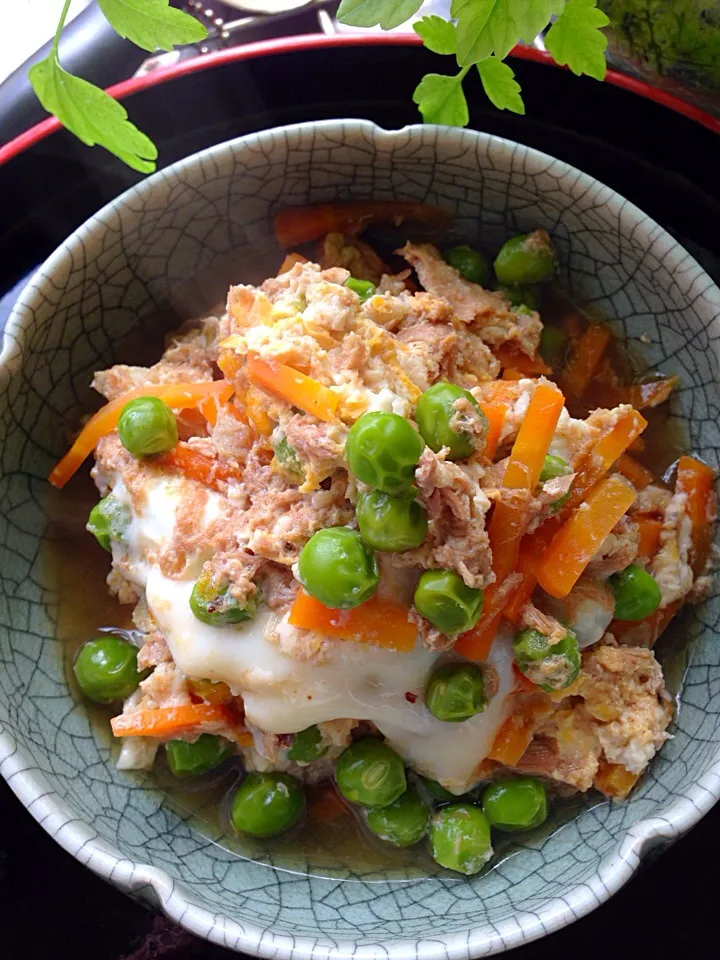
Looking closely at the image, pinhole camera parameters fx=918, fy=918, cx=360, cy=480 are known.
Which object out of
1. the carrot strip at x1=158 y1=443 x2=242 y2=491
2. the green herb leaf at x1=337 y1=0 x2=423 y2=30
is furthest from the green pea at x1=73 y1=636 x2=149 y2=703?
the green herb leaf at x1=337 y1=0 x2=423 y2=30

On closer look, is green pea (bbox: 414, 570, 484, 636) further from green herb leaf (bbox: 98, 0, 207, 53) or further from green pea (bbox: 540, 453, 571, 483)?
green herb leaf (bbox: 98, 0, 207, 53)

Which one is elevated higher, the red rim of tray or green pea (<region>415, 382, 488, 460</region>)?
the red rim of tray

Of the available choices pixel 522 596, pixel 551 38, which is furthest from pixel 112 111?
pixel 522 596

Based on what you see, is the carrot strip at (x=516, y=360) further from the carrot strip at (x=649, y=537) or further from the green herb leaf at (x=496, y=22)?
the green herb leaf at (x=496, y=22)

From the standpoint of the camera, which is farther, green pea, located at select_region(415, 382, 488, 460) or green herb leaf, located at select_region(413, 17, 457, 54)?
green herb leaf, located at select_region(413, 17, 457, 54)

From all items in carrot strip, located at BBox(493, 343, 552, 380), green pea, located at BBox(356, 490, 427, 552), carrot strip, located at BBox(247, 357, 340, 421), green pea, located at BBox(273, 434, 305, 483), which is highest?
carrot strip, located at BBox(493, 343, 552, 380)

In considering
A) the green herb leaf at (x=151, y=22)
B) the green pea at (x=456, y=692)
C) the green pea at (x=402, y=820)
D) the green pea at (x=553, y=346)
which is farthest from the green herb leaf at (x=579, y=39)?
the green pea at (x=402, y=820)

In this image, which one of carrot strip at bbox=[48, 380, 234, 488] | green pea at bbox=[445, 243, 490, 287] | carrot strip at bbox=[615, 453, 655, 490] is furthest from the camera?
green pea at bbox=[445, 243, 490, 287]

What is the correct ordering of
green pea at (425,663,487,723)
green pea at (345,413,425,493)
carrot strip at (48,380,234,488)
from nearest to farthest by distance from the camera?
green pea at (345,413,425,493) < green pea at (425,663,487,723) < carrot strip at (48,380,234,488)
